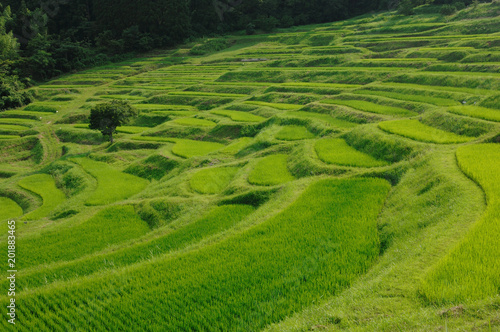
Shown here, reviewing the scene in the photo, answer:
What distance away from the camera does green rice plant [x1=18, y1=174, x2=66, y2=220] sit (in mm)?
16547

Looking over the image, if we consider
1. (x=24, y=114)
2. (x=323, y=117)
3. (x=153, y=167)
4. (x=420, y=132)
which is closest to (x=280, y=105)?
(x=323, y=117)

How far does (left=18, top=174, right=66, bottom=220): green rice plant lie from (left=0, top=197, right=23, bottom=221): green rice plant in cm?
115

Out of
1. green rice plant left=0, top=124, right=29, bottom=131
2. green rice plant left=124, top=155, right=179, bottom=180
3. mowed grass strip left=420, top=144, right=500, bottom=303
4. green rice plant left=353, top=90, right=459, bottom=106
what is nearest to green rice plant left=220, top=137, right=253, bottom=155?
green rice plant left=124, top=155, right=179, bottom=180

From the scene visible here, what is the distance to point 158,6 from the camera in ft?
191

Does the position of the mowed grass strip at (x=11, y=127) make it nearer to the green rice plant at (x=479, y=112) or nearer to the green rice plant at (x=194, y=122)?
the green rice plant at (x=194, y=122)

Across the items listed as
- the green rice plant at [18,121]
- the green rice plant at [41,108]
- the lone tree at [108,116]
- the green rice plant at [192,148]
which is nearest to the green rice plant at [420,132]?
the green rice plant at [192,148]

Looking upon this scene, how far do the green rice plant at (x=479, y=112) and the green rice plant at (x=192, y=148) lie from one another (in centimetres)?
1294

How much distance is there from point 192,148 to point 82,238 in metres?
11.5

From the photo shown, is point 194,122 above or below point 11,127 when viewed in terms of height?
below

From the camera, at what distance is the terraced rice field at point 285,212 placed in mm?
5883

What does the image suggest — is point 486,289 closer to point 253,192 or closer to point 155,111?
point 253,192

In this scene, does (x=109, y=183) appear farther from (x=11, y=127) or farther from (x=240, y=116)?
Answer: (x=11, y=127)

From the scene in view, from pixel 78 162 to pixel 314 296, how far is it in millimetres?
21468

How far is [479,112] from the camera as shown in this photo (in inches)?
550
